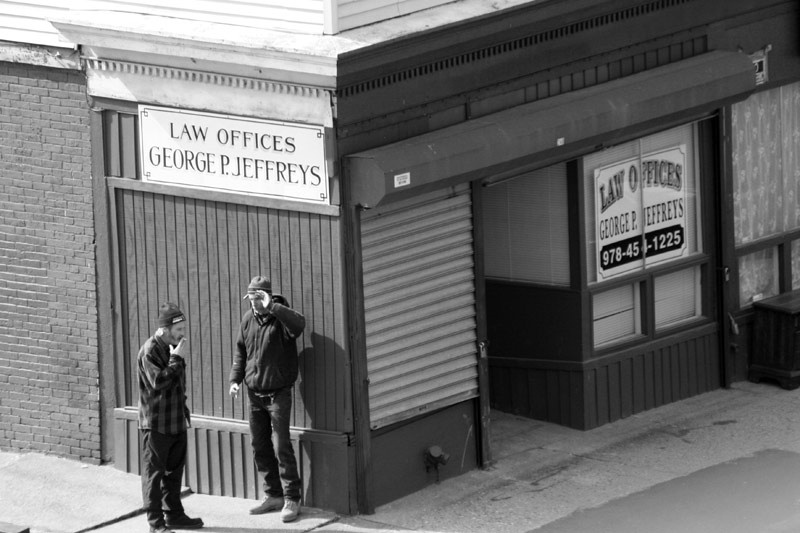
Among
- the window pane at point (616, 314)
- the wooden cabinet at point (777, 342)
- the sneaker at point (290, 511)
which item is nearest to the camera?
the sneaker at point (290, 511)

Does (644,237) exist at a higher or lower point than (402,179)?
lower

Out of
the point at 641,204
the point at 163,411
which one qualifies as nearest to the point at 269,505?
the point at 163,411

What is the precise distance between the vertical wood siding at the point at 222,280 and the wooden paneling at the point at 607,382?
2.92 metres

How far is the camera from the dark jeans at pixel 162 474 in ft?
39.2

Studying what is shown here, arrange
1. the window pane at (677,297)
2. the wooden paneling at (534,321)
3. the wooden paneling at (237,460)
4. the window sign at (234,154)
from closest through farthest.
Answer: the window sign at (234,154) → the wooden paneling at (237,460) → the wooden paneling at (534,321) → the window pane at (677,297)

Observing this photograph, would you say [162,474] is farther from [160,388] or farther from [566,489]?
[566,489]

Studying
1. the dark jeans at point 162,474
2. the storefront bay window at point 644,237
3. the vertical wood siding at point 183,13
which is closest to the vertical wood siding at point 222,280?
the dark jeans at point 162,474

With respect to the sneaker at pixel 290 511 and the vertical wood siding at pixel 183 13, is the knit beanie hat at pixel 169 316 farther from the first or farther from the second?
the vertical wood siding at pixel 183 13

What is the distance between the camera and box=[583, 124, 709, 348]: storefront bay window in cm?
1442

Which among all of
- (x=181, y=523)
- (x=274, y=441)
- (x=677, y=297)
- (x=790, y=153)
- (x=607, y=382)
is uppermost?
(x=790, y=153)

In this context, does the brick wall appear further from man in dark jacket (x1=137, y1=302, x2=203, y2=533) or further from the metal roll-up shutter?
the metal roll-up shutter

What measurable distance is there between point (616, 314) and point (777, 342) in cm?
183

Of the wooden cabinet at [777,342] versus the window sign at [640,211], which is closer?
the window sign at [640,211]

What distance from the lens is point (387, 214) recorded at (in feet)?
40.7
